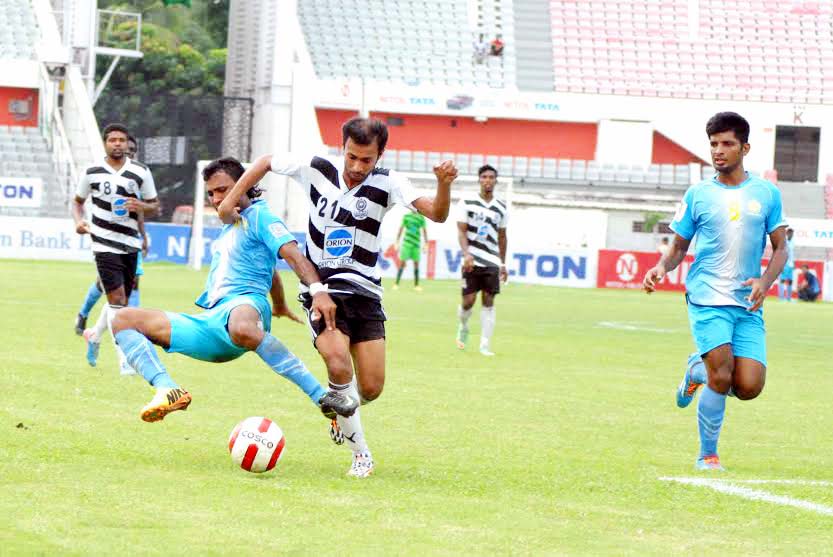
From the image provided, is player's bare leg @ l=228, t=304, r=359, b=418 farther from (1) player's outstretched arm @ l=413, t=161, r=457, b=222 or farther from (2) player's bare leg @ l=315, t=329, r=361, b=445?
(1) player's outstretched arm @ l=413, t=161, r=457, b=222

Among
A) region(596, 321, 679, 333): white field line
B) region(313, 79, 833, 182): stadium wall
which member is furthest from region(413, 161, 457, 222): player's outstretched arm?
region(313, 79, 833, 182): stadium wall

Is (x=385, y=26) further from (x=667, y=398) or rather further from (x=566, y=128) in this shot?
(x=667, y=398)

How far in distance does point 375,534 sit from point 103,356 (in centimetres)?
829

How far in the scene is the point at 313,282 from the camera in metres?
7.32

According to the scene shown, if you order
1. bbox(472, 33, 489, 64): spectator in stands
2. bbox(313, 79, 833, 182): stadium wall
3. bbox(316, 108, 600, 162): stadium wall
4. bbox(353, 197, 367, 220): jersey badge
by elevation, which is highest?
bbox(472, 33, 489, 64): spectator in stands

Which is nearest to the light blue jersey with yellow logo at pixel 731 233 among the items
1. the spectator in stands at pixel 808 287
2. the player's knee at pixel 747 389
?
the player's knee at pixel 747 389

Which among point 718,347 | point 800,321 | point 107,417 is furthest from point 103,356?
point 800,321

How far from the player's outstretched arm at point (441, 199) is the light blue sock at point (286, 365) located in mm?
1098

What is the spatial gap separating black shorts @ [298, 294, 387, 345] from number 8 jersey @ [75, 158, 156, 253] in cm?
529

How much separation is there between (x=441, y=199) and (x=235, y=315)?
4.48 ft

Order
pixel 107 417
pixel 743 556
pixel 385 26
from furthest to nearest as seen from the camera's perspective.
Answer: pixel 385 26, pixel 107 417, pixel 743 556

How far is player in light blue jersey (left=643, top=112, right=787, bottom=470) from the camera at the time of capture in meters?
8.03

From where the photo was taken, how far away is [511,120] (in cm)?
5116

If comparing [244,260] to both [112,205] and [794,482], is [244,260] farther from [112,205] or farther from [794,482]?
[112,205]
